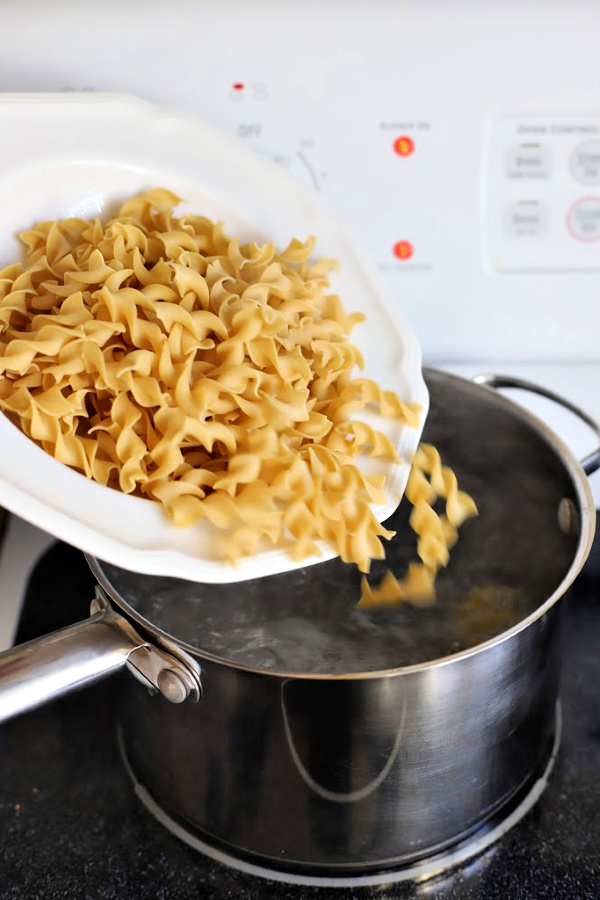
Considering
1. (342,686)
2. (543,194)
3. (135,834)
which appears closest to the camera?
(342,686)

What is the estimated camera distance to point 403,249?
0.69m

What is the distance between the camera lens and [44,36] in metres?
0.63

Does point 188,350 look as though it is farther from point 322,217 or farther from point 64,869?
point 64,869

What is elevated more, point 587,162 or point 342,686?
point 587,162

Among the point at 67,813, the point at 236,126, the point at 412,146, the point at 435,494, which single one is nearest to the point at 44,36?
the point at 236,126

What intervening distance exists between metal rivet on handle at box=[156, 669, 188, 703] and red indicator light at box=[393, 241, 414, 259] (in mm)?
368

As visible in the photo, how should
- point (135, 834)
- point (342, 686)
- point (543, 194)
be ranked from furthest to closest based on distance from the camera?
1. point (543, 194)
2. point (135, 834)
3. point (342, 686)

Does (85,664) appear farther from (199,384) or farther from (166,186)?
(166,186)

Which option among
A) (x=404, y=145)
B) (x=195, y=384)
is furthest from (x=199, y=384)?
(x=404, y=145)

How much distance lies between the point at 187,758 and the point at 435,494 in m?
0.23

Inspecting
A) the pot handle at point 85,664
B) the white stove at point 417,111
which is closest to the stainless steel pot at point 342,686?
the pot handle at point 85,664

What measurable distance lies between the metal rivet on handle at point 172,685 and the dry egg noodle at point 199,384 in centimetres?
8

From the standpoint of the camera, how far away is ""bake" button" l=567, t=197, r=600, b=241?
671mm

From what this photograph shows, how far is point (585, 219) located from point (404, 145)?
143 mm
